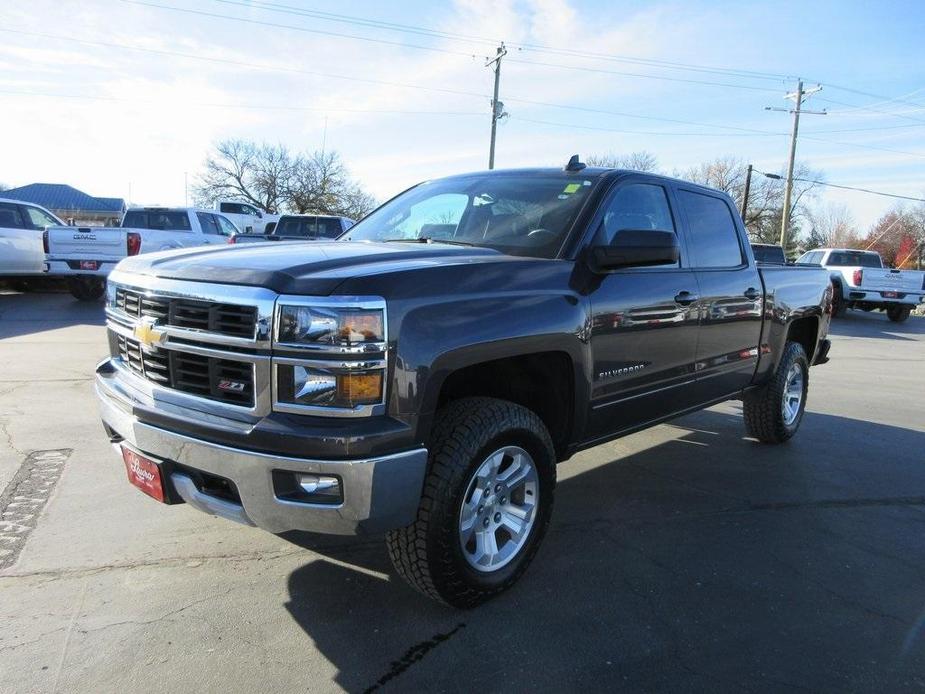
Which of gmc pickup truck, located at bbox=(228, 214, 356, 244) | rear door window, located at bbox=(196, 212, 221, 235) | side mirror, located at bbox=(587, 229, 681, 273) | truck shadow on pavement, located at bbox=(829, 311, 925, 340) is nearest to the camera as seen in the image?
side mirror, located at bbox=(587, 229, 681, 273)

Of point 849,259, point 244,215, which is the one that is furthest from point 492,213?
point 244,215

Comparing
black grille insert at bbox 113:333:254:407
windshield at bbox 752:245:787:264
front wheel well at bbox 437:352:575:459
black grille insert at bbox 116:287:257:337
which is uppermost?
windshield at bbox 752:245:787:264

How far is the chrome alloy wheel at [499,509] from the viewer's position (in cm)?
293

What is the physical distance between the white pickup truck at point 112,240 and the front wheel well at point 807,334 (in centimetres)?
1065

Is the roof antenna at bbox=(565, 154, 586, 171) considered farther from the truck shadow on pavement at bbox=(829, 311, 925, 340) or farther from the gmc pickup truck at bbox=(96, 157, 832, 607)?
the truck shadow on pavement at bbox=(829, 311, 925, 340)

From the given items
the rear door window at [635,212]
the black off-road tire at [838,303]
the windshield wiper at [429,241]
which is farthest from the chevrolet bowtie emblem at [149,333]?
the black off-road tire at [838,303]

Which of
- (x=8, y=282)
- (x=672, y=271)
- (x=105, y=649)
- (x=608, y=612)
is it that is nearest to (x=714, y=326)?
(x=672, y=271)

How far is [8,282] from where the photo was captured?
52.8 feet

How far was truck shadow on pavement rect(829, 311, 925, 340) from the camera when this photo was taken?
52.4ft

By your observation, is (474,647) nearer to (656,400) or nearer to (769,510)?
(656,400)

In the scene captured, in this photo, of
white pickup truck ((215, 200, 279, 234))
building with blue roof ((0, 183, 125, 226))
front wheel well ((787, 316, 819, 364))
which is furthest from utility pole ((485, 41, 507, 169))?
building with blue roof ((0, 183, 125, 226))

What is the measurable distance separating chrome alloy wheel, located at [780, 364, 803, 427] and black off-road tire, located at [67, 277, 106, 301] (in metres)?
12.9

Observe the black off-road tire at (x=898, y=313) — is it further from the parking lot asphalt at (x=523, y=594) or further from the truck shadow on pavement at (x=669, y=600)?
the truck shadow on pavement at (x=669, y=600)

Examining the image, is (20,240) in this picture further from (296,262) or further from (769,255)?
(769,255)
